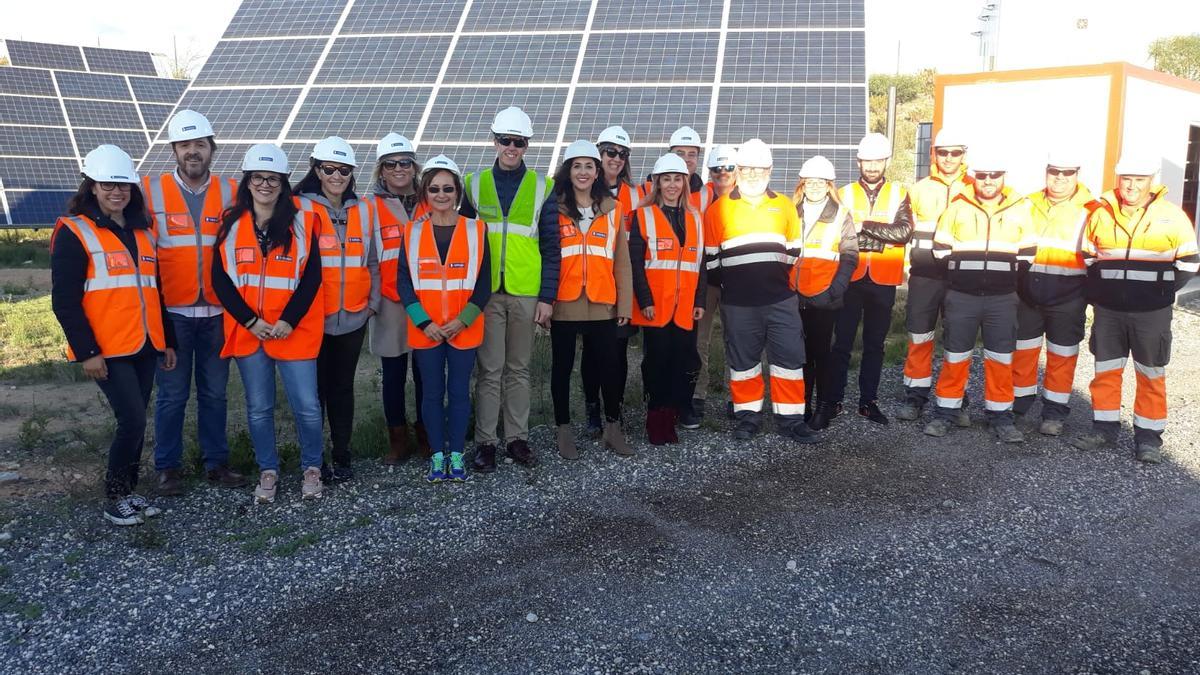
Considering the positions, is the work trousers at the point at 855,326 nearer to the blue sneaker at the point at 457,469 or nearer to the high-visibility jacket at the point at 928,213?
the high-visibility jacket at the point at 928,213

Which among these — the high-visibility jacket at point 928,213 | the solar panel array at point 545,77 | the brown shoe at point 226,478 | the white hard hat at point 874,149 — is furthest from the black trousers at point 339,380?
the solar panel array at point 545,77

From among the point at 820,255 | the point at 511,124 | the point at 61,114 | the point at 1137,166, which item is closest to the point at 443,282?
the point at 511,124

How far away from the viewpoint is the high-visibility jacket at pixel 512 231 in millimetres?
5141

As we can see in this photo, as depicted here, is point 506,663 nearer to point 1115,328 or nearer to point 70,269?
point 70,269

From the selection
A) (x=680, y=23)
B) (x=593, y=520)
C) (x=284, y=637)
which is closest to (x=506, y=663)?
(x=284, y=637)

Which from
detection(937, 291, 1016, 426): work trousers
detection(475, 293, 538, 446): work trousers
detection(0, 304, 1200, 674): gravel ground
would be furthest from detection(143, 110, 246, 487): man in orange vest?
detection(937, 291, 1016, 426): work trousers

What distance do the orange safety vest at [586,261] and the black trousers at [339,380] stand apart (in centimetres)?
134

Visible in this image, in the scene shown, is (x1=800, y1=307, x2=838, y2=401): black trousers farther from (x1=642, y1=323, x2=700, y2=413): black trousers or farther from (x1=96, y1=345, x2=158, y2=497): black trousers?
(x1=96, y1=345, x2=158, y2=497): black trousers

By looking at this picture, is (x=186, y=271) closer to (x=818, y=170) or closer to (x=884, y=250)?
(x=818, y=170)

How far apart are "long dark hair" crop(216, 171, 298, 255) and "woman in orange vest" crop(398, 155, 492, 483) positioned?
2.21 ft

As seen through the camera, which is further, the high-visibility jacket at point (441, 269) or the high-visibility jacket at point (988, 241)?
the high-visibility jacket at point (988, 241)

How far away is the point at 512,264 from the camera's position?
5.14 m

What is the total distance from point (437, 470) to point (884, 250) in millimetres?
3627

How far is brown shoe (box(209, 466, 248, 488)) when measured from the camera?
199 inches
